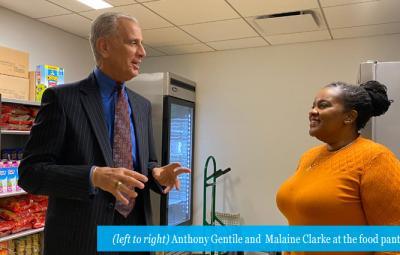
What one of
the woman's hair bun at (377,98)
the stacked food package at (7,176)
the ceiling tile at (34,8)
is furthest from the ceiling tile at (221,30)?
the stacked food package at (7,176)

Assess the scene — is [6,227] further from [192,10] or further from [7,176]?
[192,10]

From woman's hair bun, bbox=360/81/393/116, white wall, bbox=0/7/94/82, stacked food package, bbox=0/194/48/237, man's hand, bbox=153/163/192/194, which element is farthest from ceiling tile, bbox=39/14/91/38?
woman's hair bun, bbox=360/81/393/116

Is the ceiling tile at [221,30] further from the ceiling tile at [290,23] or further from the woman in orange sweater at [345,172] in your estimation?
the woman in orange sweater at [345,172]

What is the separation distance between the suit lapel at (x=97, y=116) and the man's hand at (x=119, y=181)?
0.18m

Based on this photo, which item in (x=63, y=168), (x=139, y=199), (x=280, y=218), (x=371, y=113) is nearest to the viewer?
(x=63, y=168)

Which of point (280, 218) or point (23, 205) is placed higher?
point (23, 205)

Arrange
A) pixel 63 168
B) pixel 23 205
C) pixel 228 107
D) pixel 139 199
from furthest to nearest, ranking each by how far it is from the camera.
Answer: pixel 228 107 → pixel 23 205 → pixel 139 199 → pixel 63 168

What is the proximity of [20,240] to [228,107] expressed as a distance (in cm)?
255

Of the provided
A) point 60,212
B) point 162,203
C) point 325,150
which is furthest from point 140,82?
point 60,212

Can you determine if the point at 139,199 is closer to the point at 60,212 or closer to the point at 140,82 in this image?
the point at 60,212

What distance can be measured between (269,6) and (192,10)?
628 mm

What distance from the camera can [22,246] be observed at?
2879 mm

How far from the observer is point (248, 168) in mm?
4105

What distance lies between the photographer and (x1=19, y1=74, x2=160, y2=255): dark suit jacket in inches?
41.1
